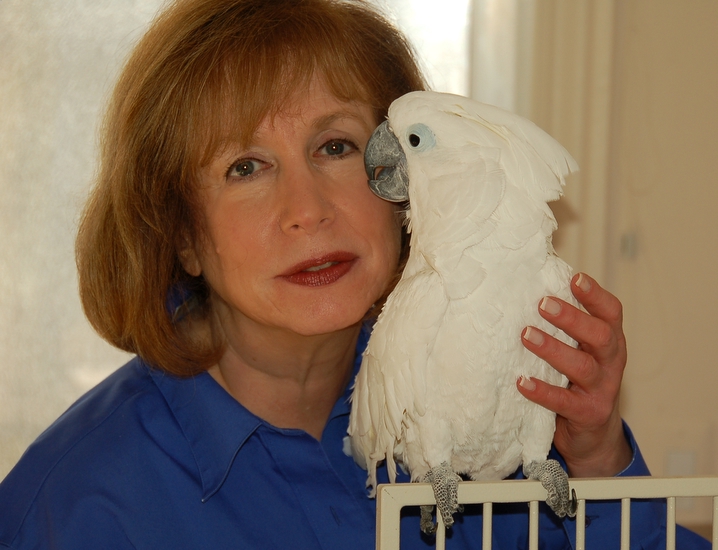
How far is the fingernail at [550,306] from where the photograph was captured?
122 cm

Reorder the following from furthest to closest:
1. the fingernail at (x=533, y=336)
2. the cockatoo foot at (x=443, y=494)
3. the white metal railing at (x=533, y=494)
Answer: the fingernail at (x=533, y=336) < the cockatoo foot at (x=443, y=494) < the white metal railing at (x=533, y=494)

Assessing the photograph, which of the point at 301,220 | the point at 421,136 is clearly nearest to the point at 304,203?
the point at 301,220

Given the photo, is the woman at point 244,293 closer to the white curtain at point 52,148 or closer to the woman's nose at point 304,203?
the woman's nose at point 304,203

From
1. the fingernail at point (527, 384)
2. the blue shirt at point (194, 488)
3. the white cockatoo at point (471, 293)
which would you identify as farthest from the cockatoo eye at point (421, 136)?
the blue shirt at point (194, 488)

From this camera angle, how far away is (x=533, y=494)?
3.32ft

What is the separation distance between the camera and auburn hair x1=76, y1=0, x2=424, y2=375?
1393mm

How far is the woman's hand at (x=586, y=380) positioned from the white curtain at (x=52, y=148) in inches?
44.3

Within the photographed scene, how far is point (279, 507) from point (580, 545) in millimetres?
669

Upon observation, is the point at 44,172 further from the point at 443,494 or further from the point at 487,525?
the point at 487,525

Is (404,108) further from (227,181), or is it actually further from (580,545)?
(580,545)

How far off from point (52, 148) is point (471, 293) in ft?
5.48

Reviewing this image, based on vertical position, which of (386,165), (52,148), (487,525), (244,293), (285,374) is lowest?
(285,374)

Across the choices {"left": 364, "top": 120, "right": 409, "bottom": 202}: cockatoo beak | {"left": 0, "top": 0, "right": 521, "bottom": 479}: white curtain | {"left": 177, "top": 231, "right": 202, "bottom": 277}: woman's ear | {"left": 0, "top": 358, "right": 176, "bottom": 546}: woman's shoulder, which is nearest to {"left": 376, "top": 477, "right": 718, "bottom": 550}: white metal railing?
{"left": 364, "top": 120, "right": 409, "bottom": 202}: cockatoo beak

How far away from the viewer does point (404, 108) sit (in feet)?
4.26
